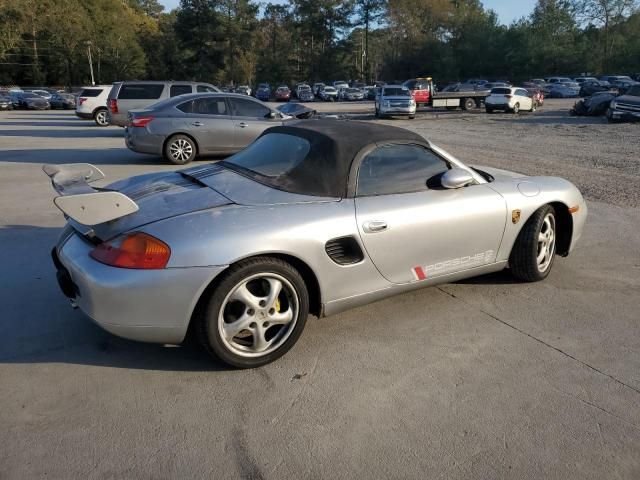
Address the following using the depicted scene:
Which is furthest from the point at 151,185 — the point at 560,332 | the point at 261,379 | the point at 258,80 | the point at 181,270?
the point at 258,80

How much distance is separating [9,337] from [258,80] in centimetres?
9138

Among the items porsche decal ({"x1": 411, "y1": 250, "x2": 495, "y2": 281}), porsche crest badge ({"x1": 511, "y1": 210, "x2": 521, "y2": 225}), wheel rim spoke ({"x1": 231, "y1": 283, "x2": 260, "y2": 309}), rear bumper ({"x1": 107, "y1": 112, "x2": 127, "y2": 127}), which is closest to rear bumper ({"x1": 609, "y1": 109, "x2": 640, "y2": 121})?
rear bumper ({"x1": 107, "y1": 112, "x2": 127, "y2": 127})

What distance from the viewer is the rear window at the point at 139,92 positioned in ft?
55.9

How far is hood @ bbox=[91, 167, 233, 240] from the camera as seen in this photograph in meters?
3.18

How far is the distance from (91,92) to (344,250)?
21.6m

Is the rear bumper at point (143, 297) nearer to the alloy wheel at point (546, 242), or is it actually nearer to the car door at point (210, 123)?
the alloy wheel at point (546, 242)

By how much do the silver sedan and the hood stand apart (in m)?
7.09

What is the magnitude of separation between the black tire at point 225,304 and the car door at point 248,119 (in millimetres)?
8288

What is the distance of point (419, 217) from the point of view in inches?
146

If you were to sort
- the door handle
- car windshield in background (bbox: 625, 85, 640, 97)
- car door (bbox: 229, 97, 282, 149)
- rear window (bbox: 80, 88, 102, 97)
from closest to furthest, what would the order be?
the door handle < car door (bbox: 229, 97, 282, 149) < rear window (bbox: 80, 88, 102, 97) < car windshield in background (bbox: 625, 85, 640, 97)

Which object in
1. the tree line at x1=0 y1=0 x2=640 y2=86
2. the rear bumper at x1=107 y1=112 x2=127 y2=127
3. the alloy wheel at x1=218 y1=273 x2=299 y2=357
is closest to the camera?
the alloy wheel at x1=218 y1=273 x2=299 y2=357

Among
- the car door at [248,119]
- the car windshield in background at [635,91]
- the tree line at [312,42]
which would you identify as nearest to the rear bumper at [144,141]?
the car door at [248,119]

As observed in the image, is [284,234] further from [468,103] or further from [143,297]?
[468,103]

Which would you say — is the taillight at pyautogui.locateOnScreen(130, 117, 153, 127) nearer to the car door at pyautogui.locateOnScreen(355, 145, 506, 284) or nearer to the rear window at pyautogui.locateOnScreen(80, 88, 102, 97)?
the car door at pyautogui.locateOnScreen(355, 145, 506, 284)
